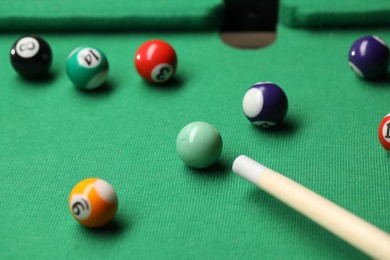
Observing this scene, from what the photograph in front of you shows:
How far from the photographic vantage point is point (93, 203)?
1.53 metres

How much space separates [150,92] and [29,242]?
31.7 inches

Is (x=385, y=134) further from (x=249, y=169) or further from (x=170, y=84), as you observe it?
(x=170, y=84)

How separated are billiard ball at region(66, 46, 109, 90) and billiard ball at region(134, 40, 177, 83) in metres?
0.13

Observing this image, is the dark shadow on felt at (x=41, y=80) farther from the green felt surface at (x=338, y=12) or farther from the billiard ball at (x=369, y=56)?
the billiard ball at (x=369, y=56)

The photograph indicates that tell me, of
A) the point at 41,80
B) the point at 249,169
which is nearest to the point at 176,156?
the point at 249,169

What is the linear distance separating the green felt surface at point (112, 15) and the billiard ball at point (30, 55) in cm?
18

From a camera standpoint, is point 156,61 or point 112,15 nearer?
point 156,61

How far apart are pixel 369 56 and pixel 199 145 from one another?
774 mm

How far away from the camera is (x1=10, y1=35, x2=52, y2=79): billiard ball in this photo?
215cm

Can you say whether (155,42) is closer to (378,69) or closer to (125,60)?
(125,60)

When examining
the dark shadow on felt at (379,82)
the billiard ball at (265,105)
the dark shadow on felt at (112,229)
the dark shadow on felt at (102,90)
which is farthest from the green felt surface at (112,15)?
the dark shadow on felt at (112,229)

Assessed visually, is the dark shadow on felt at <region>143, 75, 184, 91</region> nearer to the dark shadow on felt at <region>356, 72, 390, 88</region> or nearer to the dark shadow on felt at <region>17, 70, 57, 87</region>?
the dark shadow on felt at <region>17, 70, 57, 87</region>

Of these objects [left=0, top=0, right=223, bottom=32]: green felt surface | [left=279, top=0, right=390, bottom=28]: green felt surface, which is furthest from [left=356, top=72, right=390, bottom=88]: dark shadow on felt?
[left=0, top=0, right=223, bottom=32]: green felt surface

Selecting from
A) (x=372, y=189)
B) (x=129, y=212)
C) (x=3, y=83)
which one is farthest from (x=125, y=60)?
(x=372, y=189)
